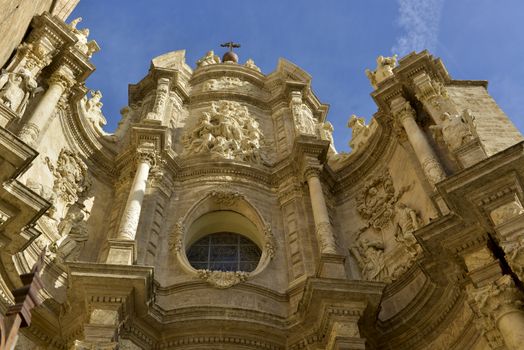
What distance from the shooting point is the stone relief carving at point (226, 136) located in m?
15.9

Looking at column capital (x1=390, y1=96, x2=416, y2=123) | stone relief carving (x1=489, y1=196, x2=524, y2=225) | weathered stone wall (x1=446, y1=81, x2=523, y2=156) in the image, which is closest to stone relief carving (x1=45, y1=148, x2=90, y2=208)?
column capital (x1=390, y1=96, x2=416, y2=123)

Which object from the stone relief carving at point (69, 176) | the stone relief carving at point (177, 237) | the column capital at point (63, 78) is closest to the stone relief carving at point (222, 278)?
the stone relief carving at point (177, 237)

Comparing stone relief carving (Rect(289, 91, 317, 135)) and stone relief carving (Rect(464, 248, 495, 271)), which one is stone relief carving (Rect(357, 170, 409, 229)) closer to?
stone relief carving (Rect(289, 91, 317, 135))

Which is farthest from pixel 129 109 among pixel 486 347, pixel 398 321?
pixel 486 347

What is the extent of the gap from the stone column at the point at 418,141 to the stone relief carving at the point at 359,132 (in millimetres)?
1628

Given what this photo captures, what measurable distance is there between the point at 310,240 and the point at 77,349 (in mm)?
5972

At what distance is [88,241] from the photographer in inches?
515

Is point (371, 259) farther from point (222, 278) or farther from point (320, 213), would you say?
point (222, 278)

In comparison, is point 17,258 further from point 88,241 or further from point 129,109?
point 129,109

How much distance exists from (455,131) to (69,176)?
872 cm

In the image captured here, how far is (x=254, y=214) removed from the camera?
46.1 ft

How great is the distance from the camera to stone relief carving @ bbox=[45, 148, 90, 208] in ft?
43.5

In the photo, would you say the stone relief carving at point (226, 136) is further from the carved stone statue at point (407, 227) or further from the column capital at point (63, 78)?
the carved stone statue at point (407, 227)

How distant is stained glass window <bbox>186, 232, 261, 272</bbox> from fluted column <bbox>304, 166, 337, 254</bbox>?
70.8 inches
